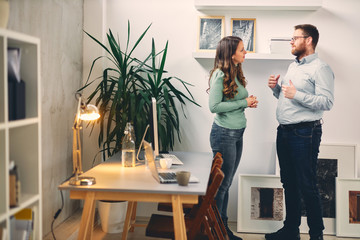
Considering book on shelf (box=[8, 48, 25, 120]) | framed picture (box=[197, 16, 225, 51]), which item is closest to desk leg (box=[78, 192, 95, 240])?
book on shelf (box=[8, 48, 25, 120])

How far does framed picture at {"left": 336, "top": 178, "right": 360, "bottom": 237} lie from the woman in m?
1.26

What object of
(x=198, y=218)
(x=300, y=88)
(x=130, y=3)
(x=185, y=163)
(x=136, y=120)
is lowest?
(x=198, y=218)

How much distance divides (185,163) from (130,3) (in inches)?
80.6

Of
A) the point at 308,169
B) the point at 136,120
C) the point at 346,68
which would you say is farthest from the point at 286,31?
the point at 136,120

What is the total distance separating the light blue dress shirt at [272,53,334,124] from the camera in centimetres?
344

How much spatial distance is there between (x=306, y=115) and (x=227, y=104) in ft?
2.24

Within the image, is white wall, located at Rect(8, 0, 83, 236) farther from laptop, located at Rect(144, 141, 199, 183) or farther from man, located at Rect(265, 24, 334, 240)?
man, located at Rect(265, 24, 334, 240)

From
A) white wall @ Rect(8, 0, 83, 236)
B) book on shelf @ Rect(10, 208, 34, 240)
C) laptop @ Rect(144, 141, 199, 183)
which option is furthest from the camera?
white wall @ Rect(8, 0, 83, 236)

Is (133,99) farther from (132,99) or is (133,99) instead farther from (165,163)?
(165,163)

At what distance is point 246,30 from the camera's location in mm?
4285

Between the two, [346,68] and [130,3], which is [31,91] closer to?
[130,3]

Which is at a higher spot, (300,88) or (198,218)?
(300,88)

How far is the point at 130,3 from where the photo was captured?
4.43m

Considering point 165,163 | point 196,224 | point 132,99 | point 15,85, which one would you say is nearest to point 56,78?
point 132,99
